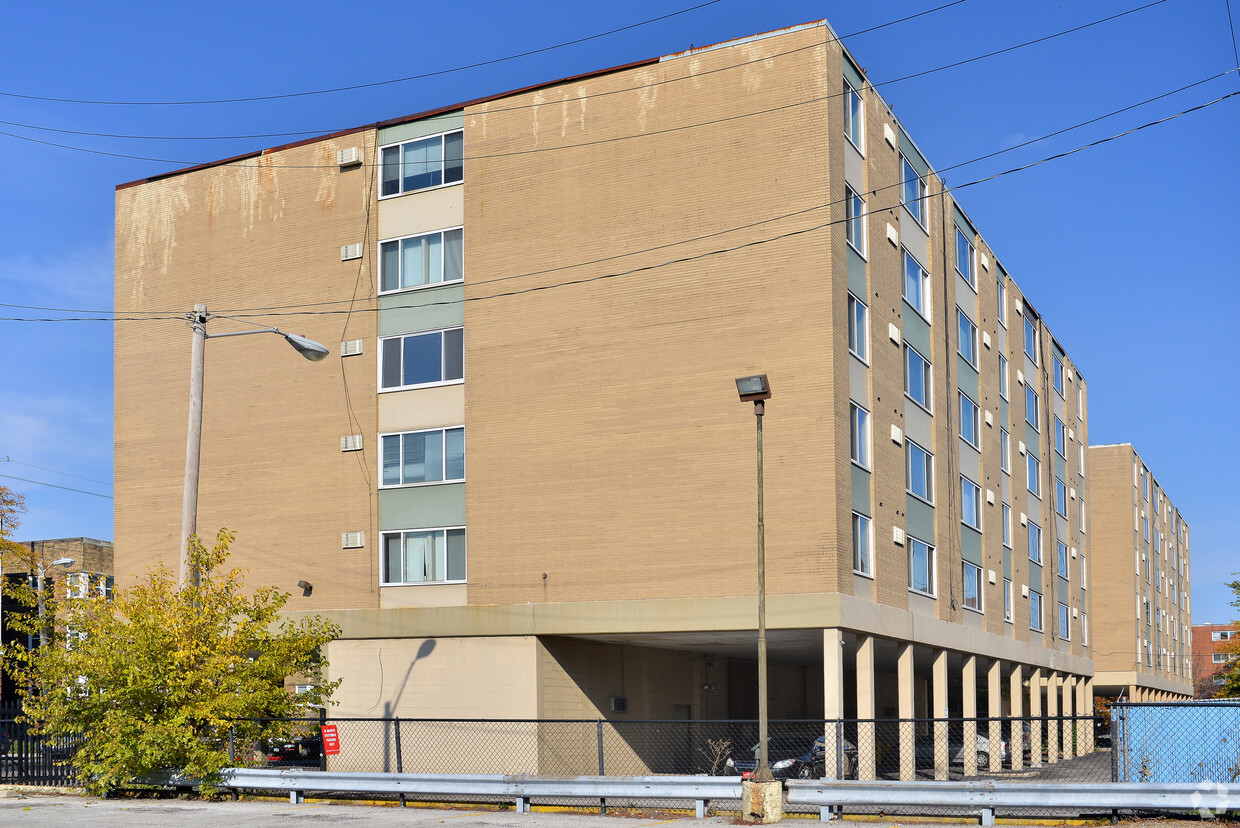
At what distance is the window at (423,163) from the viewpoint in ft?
109

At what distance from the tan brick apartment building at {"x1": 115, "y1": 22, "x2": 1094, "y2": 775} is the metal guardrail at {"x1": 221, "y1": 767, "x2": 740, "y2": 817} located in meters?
9.45

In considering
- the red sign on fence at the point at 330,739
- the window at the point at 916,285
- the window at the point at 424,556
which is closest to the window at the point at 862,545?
the window at the point at 916,285

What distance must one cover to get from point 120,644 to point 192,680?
140 cm

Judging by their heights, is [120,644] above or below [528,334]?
below

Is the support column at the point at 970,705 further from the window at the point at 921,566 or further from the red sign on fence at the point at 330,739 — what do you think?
the red sign on fence at the point at 330,739

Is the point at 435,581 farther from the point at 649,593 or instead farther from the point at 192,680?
the point at 192,680

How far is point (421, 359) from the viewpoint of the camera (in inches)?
1292

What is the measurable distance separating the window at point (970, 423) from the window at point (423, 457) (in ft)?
54.7

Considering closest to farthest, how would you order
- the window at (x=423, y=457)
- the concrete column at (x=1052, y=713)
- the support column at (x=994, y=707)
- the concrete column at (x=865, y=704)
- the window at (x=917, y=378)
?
the concrete column at (x=865, y=704) → the window at (x=423, y=457) → the window at (x=917, y=378) → the support column at (x=994, y=707) → the concrete column at (x=1052, y=713)

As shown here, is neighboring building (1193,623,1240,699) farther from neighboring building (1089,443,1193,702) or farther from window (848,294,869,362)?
window (848,294,869,362)

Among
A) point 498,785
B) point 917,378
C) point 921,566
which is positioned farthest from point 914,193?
point 498,785

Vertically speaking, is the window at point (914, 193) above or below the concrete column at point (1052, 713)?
above

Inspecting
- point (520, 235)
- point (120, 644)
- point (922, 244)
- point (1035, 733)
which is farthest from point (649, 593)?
point (1035, 733)

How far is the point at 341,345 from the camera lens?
33.6 metres
